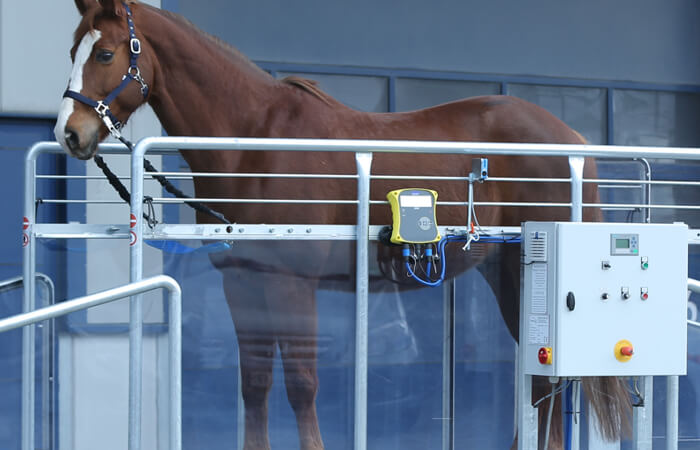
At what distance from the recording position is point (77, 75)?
3502 millimetres

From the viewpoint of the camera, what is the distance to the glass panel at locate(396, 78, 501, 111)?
6.74 metres

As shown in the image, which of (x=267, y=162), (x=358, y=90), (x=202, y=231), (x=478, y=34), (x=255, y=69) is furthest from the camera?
(x=478, y=34)

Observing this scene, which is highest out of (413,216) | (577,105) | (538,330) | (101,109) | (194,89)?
(577,105)

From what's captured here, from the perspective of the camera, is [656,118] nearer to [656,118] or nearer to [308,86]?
[656,118]

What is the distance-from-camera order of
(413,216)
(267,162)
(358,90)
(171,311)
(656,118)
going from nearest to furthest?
(171,311) < (413,216) < (267,162) < (358,90) < (656,118)

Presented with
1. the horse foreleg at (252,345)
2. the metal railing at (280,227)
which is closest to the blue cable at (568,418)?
the metal railing at (280,227)

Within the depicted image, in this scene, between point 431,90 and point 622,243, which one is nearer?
point 622,243

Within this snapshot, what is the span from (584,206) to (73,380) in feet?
7.56

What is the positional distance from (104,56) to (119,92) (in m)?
0.15

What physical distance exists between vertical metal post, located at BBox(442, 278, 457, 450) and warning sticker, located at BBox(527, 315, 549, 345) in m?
0.37

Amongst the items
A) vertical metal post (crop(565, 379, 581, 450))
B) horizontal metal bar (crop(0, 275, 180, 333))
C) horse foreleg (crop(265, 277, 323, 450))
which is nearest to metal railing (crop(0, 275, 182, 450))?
horizontal metal bar (crop(0, 275, 180, 333))

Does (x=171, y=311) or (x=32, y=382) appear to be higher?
(x=171, y=311)

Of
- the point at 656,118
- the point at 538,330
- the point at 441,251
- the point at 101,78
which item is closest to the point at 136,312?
the point at 101,78

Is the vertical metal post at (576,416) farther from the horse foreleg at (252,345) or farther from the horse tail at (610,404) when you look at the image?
the horse foreleg at (252,345)
